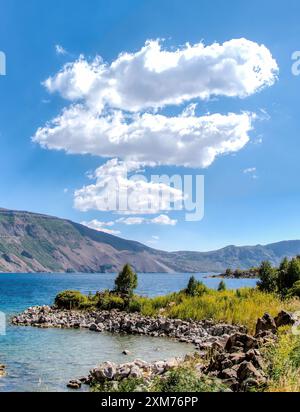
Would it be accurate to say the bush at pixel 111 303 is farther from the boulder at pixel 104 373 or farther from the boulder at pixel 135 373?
the boulder at pixel 135 373

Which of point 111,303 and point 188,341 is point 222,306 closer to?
point 188,341

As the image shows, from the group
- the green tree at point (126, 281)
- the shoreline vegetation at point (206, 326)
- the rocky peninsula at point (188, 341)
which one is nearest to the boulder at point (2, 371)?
the rocky peninsula at point (188, 341)

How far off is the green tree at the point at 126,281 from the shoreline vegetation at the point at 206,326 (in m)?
0.09

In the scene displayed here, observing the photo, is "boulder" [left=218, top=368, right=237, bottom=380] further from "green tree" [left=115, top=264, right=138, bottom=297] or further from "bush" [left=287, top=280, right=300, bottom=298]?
"green tree" [left=115, top=264, right=138, bottom=297]

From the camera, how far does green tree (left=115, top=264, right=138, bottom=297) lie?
42.8m

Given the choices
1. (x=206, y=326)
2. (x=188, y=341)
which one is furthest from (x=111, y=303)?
(x=188, y=341)

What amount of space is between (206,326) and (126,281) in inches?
507

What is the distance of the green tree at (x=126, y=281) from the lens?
42844mm

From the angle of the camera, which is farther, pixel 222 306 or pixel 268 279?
pixel 268 279

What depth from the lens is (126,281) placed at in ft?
141

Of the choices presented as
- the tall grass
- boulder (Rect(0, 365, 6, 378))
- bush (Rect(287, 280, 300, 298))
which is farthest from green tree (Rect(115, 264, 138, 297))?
boulder (Rect(0, 365, 6, 378))
